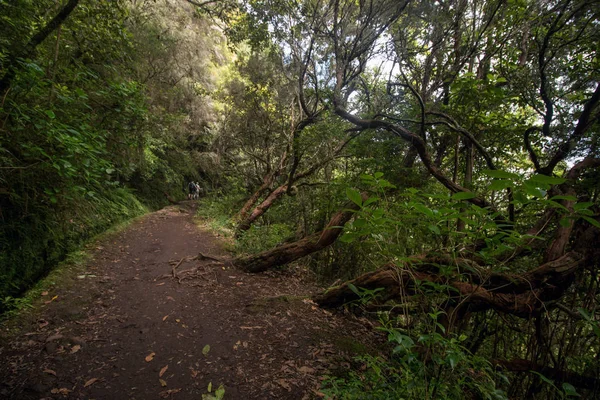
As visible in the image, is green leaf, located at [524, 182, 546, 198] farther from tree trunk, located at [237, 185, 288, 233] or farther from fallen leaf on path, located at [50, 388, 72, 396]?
tree trunk, located at [237, 185, 288, 233]

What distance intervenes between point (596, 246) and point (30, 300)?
7.17 metres

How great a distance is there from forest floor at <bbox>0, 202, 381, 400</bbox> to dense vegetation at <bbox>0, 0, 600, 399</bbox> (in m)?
0.53

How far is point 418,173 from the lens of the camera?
4883mm

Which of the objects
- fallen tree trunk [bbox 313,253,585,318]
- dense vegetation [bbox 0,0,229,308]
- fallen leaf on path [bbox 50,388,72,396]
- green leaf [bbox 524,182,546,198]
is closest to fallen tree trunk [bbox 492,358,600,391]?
fallen tree trunk [bbox 313,253,585,318]

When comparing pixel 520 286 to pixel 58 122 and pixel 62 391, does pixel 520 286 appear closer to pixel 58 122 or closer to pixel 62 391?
pixel 62 391

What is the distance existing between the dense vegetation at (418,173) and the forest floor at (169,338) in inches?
20.8

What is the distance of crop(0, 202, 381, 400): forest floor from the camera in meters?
2.61

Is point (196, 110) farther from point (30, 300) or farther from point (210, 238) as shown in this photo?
point (30, 300)

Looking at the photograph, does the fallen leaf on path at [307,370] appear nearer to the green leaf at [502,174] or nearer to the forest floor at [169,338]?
the forest floor at [169,338]

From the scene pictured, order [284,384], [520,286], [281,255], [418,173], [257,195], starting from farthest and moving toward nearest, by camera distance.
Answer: [257,195] → [281,255] → [418,173] → [520,286] → [284,384]

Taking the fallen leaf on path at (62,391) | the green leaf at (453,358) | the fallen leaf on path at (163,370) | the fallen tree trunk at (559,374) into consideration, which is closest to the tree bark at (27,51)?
the fallen leaf on path at (62,391)

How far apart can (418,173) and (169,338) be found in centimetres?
491

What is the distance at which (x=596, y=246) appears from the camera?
277cm

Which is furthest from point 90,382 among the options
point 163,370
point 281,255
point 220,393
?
point 281,255
